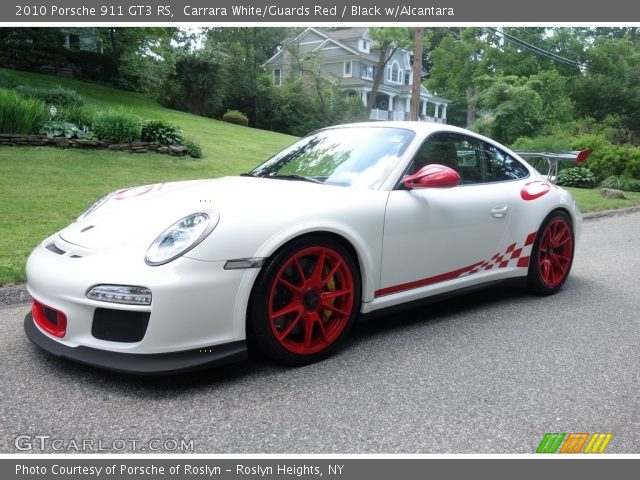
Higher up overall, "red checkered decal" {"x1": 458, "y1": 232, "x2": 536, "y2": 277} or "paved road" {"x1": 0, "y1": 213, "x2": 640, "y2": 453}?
"red checkered decal" {"x1": 458, "y1": 232, "x2": 536, "y2": 277}

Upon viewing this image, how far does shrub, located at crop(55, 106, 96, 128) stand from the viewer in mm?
11484

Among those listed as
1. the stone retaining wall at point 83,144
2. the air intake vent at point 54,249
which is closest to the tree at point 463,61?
the stone retaining wall at point 83,144

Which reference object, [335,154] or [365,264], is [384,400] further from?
[335,154]

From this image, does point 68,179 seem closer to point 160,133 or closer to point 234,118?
point 160,133

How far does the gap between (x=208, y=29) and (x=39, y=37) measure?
1749 cm

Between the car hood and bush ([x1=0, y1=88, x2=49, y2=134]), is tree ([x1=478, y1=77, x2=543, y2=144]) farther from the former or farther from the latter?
the car hood

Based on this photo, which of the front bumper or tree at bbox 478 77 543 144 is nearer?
the front bumper

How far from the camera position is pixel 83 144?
11.2m

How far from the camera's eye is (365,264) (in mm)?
3359

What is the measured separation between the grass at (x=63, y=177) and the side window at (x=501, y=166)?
3.83 m

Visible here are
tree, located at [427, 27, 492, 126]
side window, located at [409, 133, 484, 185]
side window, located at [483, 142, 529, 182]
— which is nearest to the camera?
side window, located at [409, 133, 484, 185]

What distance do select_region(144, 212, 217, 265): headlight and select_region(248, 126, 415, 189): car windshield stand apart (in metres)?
1.02

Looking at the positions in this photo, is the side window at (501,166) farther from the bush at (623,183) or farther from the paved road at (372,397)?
the bush at (623,183)

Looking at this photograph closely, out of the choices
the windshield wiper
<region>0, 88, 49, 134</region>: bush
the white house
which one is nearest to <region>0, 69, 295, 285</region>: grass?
<region>0, 88, 49, 134</region>: bush
